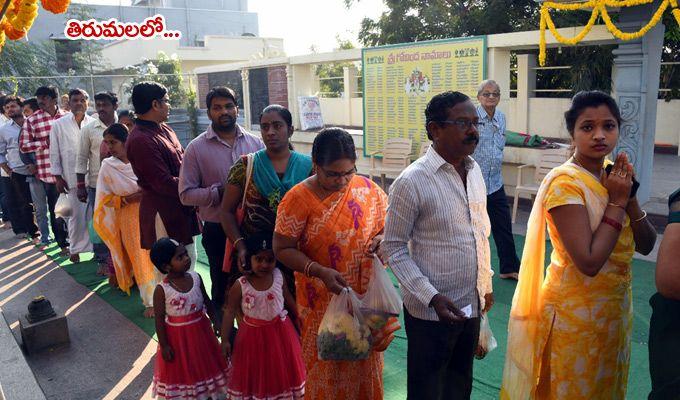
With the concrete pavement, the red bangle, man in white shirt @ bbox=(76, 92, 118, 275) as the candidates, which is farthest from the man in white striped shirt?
man in white shirt @ bbox=(76, 92, 118, 275)

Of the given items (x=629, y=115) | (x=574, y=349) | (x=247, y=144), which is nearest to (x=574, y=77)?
(x=629, y=115)

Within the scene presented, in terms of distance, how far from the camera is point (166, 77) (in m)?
20.3

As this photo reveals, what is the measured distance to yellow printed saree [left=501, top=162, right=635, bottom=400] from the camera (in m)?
2.21

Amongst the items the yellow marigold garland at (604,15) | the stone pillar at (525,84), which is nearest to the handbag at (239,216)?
the yellow marigold garland at (604,15)

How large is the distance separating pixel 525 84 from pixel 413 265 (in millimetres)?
9374

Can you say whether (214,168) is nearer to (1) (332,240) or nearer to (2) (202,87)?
(1) (332,240)

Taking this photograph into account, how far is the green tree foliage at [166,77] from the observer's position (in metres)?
18.6

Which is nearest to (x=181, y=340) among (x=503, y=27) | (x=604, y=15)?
(x=604, y=15)

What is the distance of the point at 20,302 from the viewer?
555 centimetres

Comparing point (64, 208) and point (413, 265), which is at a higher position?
point (413, 265)

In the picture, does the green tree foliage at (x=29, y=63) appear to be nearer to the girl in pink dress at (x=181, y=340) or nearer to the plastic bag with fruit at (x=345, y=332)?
the girl in pink dress at (x=181, y=340)

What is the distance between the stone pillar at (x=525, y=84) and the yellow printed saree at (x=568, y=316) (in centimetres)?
872

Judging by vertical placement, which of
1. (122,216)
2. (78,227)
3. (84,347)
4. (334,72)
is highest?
(334,72)

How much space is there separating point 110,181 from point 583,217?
157 inches
